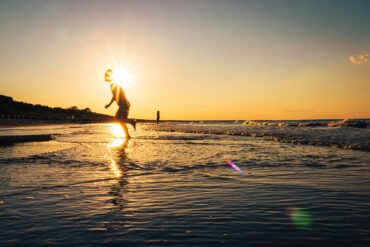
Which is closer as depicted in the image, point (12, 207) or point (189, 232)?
point (189, 232)

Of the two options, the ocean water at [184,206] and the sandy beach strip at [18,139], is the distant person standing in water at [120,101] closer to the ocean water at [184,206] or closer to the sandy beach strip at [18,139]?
the sandy beach strip at [18,139]

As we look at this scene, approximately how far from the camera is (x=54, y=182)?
20.7 feet

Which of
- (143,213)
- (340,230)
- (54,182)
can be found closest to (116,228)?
(143,213)

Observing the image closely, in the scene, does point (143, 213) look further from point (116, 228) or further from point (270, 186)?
point (270, 186)

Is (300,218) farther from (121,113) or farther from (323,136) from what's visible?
(323,136)

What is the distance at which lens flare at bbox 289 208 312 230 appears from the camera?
3.74 m

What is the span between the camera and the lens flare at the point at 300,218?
147 inches

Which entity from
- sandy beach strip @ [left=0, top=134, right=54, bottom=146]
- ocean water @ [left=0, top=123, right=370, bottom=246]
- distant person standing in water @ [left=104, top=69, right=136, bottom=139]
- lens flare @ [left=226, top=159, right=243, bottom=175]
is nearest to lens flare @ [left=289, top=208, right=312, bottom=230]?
ocean water @ [left=0, top=123, right=370, bottom=246]

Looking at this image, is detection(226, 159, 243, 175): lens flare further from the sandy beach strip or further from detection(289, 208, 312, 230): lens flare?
the sandy beach strip

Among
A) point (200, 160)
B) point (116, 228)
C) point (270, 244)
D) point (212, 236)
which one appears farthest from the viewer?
point (200, 160)

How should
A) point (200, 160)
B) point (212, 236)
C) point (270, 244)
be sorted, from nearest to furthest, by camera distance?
point (270, 244), point (212, 236), point (200, 160)

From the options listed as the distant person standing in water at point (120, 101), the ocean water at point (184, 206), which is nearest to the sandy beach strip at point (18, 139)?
the distant person standing in water at point (120, 101)

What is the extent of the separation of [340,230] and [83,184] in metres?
4.38

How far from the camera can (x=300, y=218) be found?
4.02m
